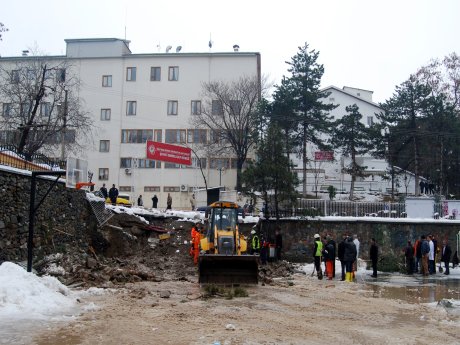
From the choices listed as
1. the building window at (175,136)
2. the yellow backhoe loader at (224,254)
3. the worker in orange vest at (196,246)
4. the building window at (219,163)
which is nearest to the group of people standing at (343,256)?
the yellow backhoe loader at (224,254)

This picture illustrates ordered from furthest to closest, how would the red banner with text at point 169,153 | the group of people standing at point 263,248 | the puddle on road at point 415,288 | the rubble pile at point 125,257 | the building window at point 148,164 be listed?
the building window at point 148,164 → the red banner with text at point 169,153 → the group of people standing at point 263,248 → the rubble pile at point 125,257 → the puddle on road at point 415,288

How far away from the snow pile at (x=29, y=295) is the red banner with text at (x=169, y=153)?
34.1m

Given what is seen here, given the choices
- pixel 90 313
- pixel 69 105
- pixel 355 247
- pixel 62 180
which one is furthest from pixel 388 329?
pixel 69 105

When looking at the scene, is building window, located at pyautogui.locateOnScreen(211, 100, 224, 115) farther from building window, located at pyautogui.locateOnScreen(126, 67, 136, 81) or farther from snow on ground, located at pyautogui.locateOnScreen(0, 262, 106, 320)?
snow on ground, located at pyautogui.locateOnScreen(0, 262, 106, 320)

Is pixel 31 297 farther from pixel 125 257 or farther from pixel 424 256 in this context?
pixel 424 256

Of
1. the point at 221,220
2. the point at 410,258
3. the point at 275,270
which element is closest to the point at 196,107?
the point at 275,270

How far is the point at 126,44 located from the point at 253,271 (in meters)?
44.5

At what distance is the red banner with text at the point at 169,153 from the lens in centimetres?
4612

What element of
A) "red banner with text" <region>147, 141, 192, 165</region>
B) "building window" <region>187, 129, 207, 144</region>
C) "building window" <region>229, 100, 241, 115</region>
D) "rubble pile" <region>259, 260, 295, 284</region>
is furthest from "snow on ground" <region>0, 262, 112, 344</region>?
"building window" <region>187, 129, 207, 144</region>

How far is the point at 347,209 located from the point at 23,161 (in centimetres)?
1881

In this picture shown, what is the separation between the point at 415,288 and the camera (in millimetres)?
17438

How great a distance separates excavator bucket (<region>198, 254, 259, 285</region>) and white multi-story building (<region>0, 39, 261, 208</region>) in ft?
117

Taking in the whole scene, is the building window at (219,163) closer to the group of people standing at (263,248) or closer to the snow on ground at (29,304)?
the group of people standing at (263,248)

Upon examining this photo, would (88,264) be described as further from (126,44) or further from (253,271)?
(126,44)
